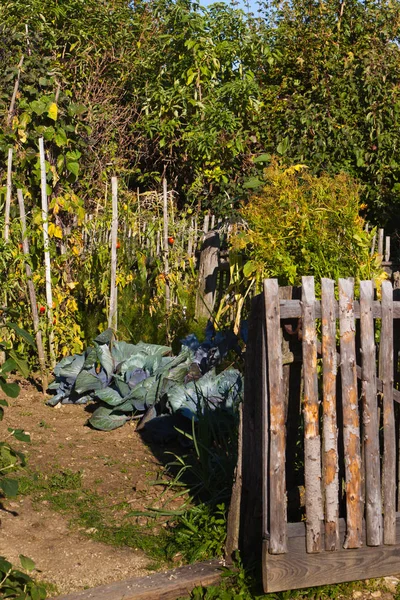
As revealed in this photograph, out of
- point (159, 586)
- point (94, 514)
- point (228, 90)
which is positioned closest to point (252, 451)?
point (159, 586)

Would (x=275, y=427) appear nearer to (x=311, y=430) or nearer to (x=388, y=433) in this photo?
(x=311, y=430)

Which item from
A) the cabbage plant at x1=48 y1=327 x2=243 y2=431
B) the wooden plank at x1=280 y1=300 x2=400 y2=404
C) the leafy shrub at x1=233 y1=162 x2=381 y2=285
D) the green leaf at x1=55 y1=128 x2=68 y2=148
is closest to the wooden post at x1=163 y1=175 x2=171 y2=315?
the cabbage plant at x1=48 y1=327 x2=243 y2=431

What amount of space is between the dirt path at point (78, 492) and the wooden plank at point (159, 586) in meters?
0.12

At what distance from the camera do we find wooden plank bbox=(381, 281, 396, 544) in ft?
11.1

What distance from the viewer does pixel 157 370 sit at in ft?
18.3

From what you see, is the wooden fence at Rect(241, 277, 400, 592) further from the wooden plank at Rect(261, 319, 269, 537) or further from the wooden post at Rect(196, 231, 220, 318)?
the wooden post at Rect(196, 231, 220, 318)

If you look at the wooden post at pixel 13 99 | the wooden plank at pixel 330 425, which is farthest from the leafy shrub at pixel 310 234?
the wooden post at pixel 13 99

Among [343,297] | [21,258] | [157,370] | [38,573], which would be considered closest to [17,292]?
[21,258]

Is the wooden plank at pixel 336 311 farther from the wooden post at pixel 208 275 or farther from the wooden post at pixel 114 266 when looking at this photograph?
the wooden post at pixel 208 275

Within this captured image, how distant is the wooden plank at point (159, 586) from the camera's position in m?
3.25

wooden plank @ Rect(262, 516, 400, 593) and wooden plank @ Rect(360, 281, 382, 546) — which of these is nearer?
wooden plank @ Rect(262, 516, 400, 593)

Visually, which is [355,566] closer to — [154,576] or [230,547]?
[230,547]

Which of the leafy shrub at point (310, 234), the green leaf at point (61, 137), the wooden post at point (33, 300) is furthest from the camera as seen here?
the green leaf at point (61, 137)

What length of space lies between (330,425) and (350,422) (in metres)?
0.10
